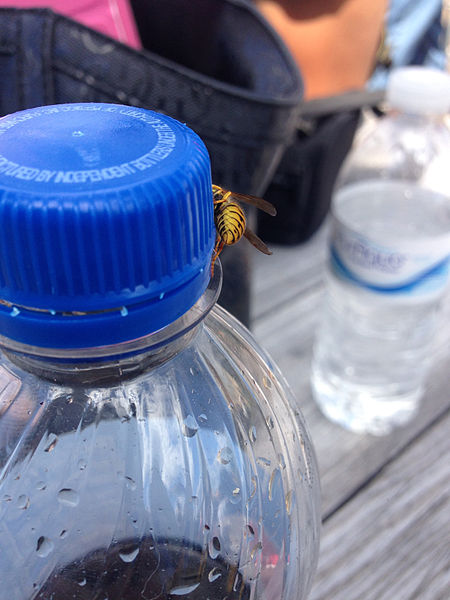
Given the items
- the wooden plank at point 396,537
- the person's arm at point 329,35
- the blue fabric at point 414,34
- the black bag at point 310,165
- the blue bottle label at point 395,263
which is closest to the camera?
the wooden plank at point 396,537

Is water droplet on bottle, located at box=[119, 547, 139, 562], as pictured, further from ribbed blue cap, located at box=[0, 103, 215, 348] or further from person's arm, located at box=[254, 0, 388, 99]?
person's arm, located at box=[254, 0, 388, 99]

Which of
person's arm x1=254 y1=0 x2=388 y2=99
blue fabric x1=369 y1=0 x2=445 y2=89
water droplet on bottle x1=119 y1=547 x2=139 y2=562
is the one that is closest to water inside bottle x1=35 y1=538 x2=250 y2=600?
water droplet on bottle x1=119 y1=547 x2=139 y2=562

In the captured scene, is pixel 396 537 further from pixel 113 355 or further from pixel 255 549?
pixel 113 355

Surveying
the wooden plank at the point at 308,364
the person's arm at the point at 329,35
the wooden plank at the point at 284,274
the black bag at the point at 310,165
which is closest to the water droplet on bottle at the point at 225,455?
the wooden plank at the point at 308,364

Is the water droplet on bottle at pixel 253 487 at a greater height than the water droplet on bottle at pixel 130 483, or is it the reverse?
the water droplet on bottle at pixel 130 483

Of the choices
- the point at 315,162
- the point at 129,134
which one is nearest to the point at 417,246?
the point at 315,162

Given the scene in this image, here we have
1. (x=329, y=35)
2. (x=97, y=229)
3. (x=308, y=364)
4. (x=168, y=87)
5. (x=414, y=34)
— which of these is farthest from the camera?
(x=414, y=34)

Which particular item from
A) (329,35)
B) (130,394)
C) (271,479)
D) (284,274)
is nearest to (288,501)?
(271,479)

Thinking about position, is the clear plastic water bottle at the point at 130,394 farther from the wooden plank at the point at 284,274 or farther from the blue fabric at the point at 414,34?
the blue fabric at the point at 414,34
